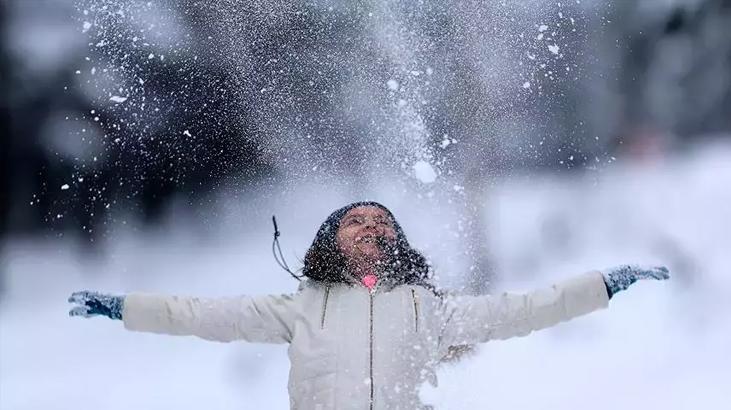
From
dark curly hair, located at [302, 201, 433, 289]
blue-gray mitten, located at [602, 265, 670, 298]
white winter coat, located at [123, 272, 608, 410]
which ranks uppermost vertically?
dark curly hair, located at [302, 201, 433, 289]

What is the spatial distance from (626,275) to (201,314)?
1.34 m

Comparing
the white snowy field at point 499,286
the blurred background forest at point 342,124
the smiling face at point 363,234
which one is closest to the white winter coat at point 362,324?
the smiling face at point 363,234

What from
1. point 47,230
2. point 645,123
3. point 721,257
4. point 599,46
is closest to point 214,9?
point 47,230

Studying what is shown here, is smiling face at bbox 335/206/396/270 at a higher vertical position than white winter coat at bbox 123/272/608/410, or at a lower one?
higher

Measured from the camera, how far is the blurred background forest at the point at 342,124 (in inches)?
142

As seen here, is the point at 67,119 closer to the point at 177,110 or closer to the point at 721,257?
the point at 177,110

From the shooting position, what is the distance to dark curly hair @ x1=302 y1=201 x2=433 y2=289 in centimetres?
238

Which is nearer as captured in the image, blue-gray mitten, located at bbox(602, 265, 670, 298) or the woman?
the woman

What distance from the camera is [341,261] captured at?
2.41 metres

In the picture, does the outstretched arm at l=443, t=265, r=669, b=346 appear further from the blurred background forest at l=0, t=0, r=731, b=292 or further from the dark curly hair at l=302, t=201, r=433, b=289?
the blurred background forest at l=0, t=0, r=731, b=292

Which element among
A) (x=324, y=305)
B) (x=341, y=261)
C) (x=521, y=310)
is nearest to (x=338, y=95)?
(x=341, y=261)

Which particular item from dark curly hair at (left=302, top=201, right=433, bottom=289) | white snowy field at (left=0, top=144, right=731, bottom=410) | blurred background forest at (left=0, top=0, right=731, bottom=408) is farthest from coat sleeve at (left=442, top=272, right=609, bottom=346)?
blurred background forest at (left=0, top=0, right=731, bottom=408)

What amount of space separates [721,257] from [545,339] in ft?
2.99

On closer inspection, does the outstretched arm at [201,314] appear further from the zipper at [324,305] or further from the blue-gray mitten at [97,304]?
the zipper at [324,305]
